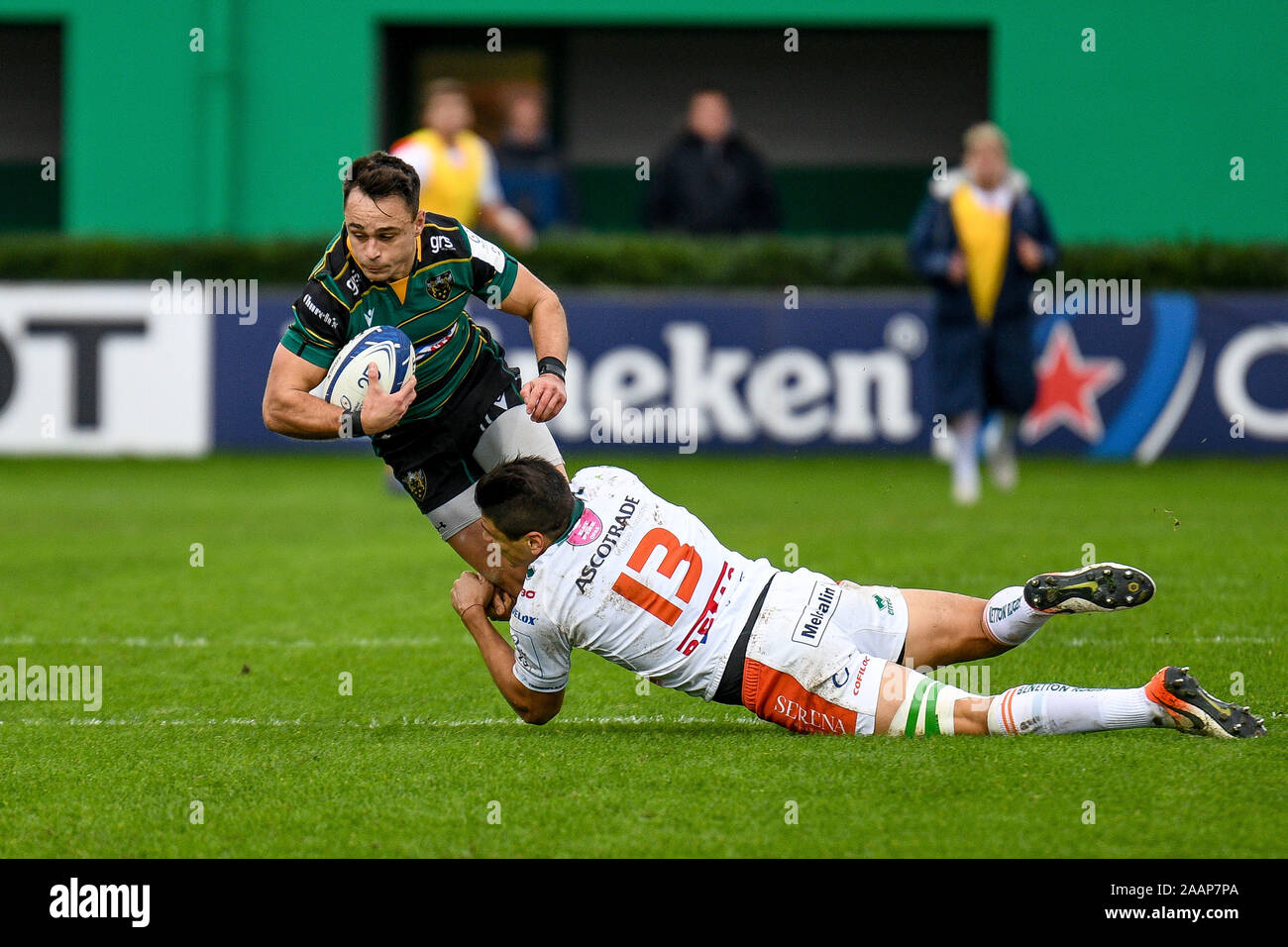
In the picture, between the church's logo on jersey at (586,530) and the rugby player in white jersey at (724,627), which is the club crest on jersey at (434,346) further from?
the church's logo on jersey at (586,530)

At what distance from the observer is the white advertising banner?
592 inches

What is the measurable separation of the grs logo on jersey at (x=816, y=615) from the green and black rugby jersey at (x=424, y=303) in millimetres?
1908

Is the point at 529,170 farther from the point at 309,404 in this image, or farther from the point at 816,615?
the point at 816,615

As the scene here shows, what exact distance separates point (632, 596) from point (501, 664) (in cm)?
55

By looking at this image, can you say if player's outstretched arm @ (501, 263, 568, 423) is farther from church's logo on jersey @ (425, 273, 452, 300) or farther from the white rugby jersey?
the white rugby jersey

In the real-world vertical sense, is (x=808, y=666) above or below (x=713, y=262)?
below

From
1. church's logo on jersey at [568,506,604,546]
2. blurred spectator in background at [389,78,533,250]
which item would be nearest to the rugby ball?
church's logo on jersey at [568,506,604,546]

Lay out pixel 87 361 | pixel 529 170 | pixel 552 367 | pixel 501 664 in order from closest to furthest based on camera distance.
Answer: pixel 501 664
pixel 552 367
pixel 87 361
pixel 529 170

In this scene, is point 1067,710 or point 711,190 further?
point 711,190

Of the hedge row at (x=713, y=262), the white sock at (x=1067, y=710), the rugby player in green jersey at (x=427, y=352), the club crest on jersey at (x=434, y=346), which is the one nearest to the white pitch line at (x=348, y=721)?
the rugby player in green jersey at (x=427, y=352)

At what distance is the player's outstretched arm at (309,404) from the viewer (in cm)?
602

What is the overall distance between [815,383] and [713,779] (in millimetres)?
9820

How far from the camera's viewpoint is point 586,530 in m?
5.51

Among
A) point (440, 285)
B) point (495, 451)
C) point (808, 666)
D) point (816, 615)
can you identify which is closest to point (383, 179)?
point (440, 285)
